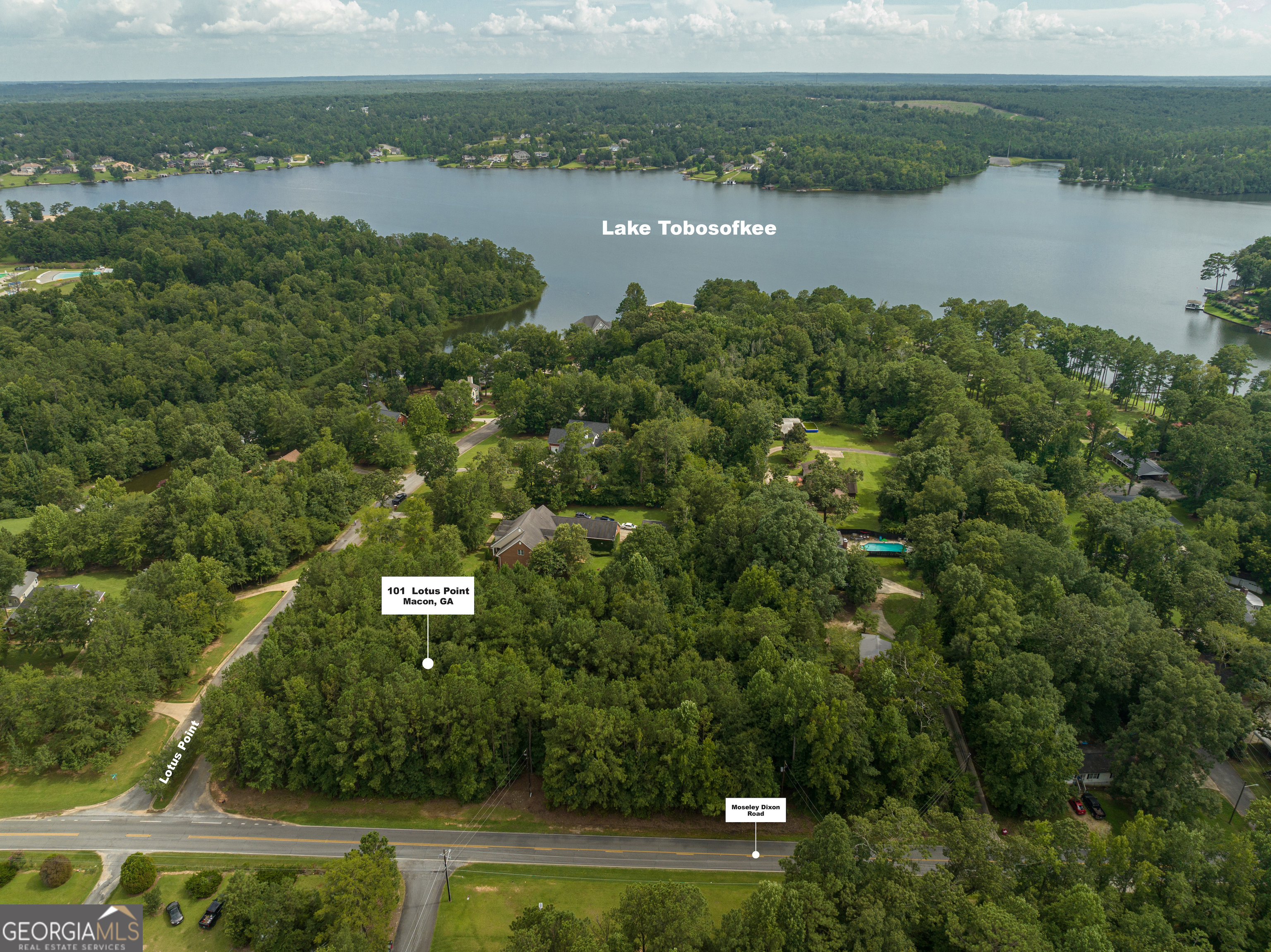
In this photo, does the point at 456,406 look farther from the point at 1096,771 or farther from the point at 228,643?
the point at 1096,771

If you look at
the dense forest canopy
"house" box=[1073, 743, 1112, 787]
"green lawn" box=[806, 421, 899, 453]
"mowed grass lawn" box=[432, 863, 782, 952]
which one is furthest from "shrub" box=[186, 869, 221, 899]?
the dense forest canopy

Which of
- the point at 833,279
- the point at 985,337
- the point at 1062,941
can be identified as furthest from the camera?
the point at 833,279

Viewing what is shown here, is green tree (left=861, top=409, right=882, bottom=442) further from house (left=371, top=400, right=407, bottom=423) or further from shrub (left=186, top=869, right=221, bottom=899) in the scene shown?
shrub (left=186, top=869, right=221, bottom=899)

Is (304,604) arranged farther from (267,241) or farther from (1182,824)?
(267,241)

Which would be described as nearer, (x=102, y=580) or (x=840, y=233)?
(x=102, y=580)

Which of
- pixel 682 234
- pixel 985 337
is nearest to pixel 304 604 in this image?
pixel 985 337

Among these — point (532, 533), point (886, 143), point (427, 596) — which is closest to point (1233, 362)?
point (532, 533)
